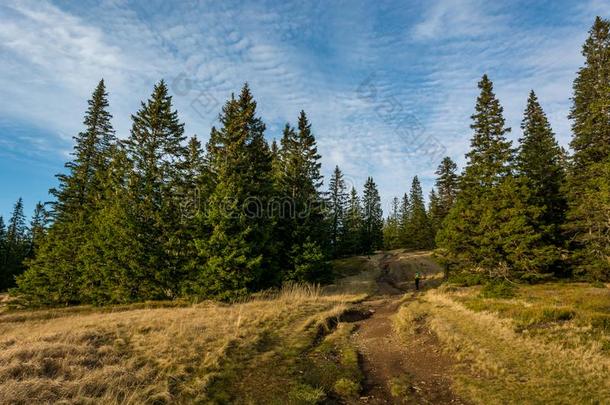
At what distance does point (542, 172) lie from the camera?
34.8 meters

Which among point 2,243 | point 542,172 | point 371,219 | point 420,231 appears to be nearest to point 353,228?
point 371,219

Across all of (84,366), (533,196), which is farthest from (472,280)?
(84,366)

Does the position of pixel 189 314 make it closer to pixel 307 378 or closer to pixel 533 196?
pixel 307 378

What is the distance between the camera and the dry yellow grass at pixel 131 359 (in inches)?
288

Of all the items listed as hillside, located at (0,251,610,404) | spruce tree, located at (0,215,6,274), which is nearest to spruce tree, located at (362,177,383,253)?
hillside, located at (0,251,610,404)

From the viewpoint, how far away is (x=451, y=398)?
27.8 ft

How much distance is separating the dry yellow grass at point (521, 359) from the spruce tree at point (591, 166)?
18821 millimetres

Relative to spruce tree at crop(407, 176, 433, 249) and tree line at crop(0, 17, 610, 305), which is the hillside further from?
spruce tree at crop(407, 176, 433, 249)

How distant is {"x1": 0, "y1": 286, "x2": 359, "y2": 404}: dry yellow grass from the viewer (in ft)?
24.0

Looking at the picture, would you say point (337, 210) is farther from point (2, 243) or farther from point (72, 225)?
point (2, 243)

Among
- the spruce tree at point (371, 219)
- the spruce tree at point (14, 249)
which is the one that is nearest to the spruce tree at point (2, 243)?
the spruce tree at point (14, 249)

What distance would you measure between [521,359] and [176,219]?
2463 centimetres

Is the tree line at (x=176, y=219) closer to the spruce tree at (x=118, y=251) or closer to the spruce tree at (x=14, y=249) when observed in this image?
the spruce tree at (x=118, y=251)

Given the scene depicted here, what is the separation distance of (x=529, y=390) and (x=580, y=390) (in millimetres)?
1082
